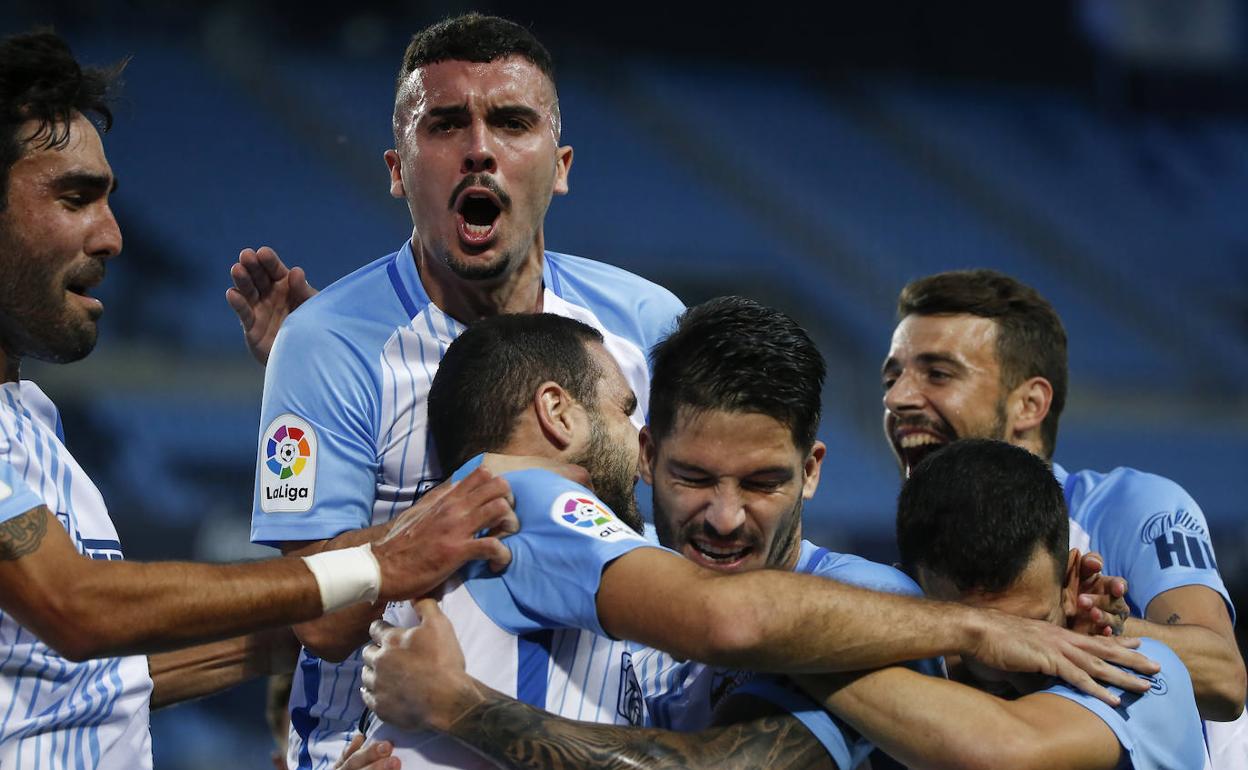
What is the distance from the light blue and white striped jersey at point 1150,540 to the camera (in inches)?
173

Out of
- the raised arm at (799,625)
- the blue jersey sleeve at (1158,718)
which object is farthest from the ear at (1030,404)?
the raised arm at (799,625)

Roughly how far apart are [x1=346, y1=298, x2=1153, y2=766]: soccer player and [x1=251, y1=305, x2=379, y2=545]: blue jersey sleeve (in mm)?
420

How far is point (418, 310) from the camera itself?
408 centimetres

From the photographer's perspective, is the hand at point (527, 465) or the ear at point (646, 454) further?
the ear at point (646, 454)

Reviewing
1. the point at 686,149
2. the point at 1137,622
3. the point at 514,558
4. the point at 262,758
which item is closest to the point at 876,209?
the point at 686,149

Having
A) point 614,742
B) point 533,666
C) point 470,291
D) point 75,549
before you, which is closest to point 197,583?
point 75,549

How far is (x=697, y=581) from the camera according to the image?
279 centimetres

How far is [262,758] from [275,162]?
19.3 ft

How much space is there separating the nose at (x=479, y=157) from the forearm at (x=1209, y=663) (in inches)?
82.2

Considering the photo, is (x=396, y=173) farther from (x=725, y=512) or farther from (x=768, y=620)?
(x=768, y=620)

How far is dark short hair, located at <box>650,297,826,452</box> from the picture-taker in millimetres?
3254

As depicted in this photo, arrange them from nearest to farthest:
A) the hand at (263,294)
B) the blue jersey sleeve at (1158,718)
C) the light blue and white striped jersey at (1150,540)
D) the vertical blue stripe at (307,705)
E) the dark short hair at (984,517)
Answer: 1. the blue jersey sleeve at (1158,718)
2. the dark short hair at (984,517)
3. the vertical blue stripe at (307,705)
4. the light blue and white striped jersey at (1150,540)
5. the hand at (263,294)

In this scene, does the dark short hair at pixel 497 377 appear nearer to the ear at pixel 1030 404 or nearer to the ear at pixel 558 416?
the ear at pixel 558 416

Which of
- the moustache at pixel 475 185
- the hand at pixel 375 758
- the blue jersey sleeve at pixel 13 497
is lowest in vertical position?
the hand at pixel 375 758
